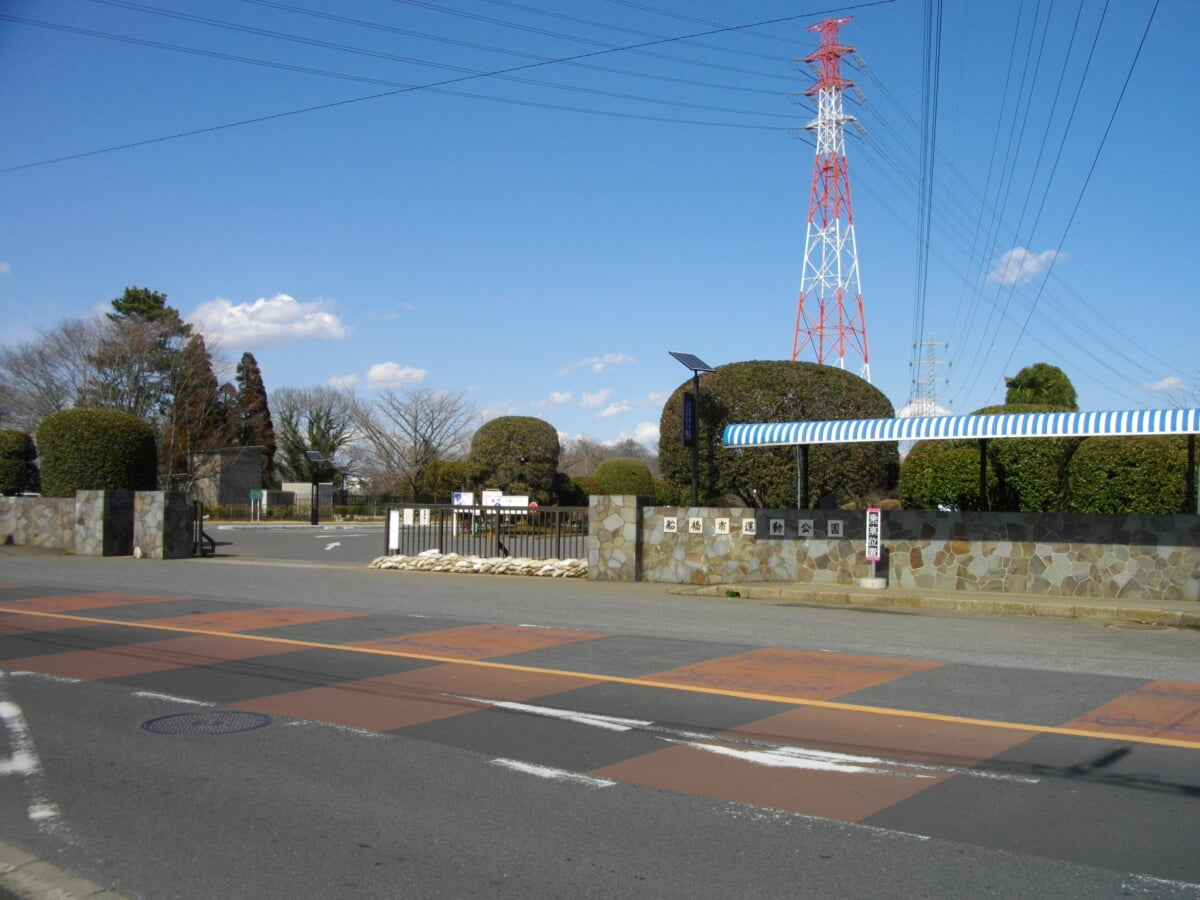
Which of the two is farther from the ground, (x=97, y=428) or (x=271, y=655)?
(x=97, y=428)

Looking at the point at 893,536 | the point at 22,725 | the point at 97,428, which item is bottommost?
the point at 22,725

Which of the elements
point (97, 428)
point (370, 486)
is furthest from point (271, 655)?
point (370, 486)

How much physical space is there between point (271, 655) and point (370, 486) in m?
60.2

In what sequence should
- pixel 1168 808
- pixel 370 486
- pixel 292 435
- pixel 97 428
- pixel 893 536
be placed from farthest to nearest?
pixel 292 435
pixel 370 486
pixel 97 428
pixel 893 536
pixel 1168 808

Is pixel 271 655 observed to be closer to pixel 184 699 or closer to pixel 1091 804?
pixel 184 699

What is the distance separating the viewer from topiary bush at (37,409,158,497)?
30.5m

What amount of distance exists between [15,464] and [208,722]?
97.4 ft

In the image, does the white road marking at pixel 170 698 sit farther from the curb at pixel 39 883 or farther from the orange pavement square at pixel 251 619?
the orange pavement square at pixel 251 619

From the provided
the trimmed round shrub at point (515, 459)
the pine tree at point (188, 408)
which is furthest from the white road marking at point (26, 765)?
the pine tree at point (188, 408)

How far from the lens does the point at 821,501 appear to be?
27797mm

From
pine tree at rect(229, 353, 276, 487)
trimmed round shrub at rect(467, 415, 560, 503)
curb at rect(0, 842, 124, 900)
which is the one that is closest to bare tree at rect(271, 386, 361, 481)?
pine tree at rect(229, 353, 276, 487)

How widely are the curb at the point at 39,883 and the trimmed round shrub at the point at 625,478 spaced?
40734 mm

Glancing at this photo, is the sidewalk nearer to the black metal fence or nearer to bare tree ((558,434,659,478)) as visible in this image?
the black metal fence

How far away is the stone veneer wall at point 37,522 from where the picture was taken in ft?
98.0
